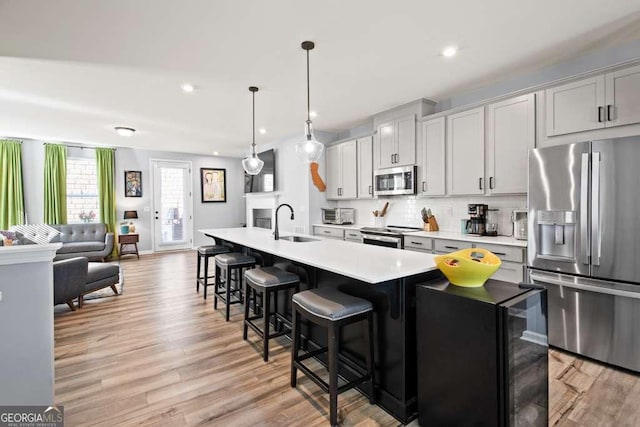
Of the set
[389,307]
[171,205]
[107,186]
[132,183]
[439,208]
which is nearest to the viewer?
[389,307]

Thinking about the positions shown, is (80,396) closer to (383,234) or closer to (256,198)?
(383,234)

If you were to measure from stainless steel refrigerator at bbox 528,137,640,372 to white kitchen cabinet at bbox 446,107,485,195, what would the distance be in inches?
30.6

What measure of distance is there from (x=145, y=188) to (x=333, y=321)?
750 cm

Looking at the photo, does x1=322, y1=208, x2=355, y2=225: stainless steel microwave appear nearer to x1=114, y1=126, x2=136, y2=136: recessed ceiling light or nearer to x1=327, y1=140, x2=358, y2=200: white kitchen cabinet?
x1=327, y1=140, x2=358, y2=200: white kitchen cabinet

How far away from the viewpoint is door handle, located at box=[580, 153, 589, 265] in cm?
246

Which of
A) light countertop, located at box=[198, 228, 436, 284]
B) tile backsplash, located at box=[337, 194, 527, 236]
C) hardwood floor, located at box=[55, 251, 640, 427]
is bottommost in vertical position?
hardwood floor, located at box=[55, 251, 640, 427]

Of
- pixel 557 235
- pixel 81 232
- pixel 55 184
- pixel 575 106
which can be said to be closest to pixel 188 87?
pixel 575 106

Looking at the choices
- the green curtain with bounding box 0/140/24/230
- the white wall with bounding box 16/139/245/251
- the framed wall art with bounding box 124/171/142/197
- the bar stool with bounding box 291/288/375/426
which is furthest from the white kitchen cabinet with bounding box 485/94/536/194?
the green curtain with bounding box 0/140/24/230

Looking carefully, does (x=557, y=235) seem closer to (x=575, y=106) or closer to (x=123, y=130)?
(x=575, y=106)

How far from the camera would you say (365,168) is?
507 centimetres

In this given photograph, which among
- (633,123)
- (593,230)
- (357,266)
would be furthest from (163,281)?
(633,123)

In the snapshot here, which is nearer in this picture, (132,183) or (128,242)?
(128,242)

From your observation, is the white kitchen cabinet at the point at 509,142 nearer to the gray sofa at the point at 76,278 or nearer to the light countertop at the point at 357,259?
the light countertop at the point at 357,259

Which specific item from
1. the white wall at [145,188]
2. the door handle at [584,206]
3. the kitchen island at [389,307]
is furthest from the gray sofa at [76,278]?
the door handle at [584,206]
